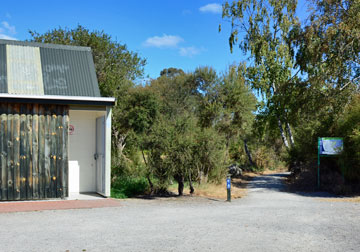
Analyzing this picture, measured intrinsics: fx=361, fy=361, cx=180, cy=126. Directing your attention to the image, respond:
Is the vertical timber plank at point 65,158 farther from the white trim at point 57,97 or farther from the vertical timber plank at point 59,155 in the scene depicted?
the white trim at point 57,97

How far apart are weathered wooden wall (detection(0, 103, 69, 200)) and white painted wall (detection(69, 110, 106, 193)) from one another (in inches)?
57.6

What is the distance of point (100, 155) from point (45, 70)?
3.06m

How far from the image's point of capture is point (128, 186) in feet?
44.9

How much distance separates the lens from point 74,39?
2280cm

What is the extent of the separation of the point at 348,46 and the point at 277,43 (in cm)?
700

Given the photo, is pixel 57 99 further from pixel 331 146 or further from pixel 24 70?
pixel 331 146

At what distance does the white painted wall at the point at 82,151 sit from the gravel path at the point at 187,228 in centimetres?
226

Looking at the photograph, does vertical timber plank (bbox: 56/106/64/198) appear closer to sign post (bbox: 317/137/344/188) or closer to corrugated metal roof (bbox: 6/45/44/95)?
corrugated metal roof (bbox: 6/45/44/95)

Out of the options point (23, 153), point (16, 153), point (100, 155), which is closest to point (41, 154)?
point (23, 153)

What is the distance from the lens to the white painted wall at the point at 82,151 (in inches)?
457

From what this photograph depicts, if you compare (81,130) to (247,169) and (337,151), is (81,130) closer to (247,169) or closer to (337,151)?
(337,151)

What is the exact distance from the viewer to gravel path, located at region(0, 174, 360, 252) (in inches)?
234

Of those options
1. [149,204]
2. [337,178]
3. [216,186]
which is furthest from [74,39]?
[337,178]

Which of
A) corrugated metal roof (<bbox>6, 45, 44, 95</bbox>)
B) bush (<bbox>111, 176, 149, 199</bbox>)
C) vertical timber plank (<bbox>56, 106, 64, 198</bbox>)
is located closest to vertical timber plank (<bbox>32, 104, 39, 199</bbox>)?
vertical timber plank (<bbox>56, 106, 64, 198</bbox>)
